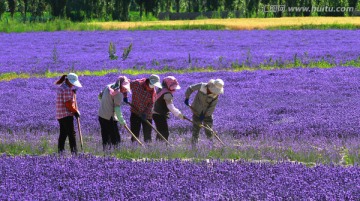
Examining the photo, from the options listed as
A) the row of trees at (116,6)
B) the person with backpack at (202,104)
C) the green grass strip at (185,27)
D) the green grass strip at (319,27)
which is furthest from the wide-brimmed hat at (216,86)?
the row of trees at (116,6)

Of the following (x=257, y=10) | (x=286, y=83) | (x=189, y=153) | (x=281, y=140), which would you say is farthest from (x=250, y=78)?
(x=257, y=10)

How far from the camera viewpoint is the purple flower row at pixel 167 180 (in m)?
5.91

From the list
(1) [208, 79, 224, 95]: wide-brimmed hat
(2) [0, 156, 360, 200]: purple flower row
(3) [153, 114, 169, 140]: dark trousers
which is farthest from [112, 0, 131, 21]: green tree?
(2) [0, 156, 360, 200]: purple flower row

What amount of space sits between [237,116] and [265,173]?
4.92 metres

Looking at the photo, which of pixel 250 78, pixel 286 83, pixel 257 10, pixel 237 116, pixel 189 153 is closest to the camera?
pixel 189 153

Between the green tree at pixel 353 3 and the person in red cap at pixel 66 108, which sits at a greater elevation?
the green tree at pixel 353 3

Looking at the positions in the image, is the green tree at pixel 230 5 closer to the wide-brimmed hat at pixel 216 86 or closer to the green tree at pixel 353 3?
the green tree at pixel 353 3

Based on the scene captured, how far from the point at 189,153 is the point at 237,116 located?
3.53m

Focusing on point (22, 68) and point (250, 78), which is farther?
point (22, 68)

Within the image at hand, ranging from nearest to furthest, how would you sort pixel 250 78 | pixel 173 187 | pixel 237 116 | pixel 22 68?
pixel 173 187
pixel 237 116
pixel 250 78
pixel 22 68

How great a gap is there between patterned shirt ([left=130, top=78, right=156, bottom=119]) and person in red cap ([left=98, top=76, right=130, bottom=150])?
39 centimetres

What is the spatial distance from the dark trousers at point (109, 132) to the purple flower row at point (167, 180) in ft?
4.31

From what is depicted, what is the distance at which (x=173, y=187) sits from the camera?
243 inches

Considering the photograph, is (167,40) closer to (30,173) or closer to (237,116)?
(237,116)
